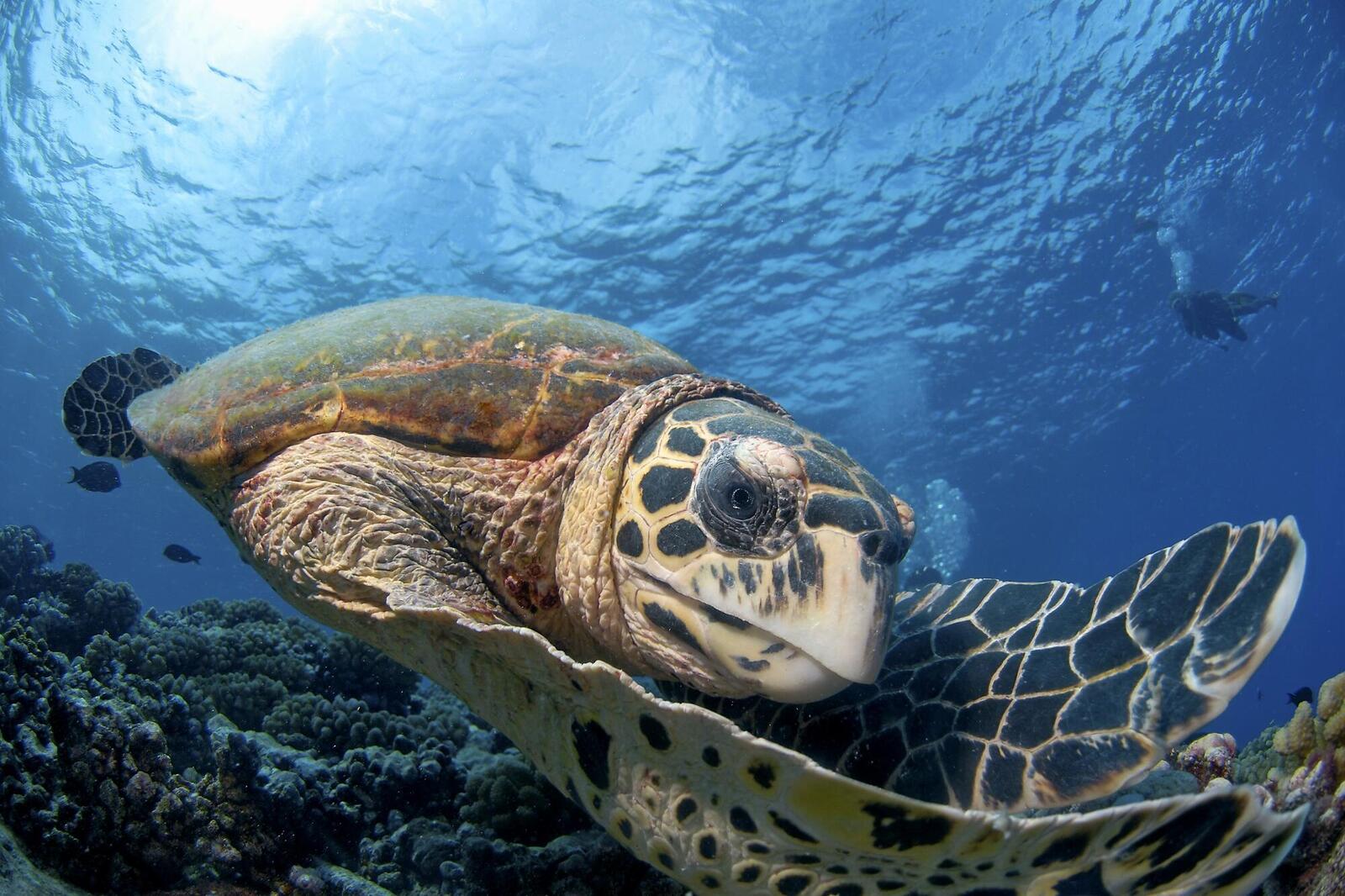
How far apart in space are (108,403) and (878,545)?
5.19 metres

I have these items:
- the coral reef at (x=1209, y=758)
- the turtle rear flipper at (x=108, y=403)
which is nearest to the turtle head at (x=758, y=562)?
the coral reef at (x=1209, y=758)

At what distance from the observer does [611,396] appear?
2824 mm

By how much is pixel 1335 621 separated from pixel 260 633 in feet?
328

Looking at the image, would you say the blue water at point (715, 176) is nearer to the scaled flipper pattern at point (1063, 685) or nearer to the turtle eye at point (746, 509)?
the turtle eye at point (746, 509)

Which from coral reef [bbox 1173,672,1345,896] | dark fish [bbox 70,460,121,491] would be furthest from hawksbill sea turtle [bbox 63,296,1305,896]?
dark fish [bbox 70,460,121,491]

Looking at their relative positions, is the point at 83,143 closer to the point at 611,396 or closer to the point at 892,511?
the point at 611,396

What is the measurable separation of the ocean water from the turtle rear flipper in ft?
40.4

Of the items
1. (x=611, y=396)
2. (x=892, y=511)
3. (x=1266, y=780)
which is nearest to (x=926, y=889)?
(x=892, y=511)

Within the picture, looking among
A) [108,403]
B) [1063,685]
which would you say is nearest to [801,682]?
[1063,685]

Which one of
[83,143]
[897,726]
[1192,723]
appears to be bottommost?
[1192,723]

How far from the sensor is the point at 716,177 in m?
15.4

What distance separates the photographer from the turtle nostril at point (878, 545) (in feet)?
6.00

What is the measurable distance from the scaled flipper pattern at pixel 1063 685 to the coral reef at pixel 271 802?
0.76 m

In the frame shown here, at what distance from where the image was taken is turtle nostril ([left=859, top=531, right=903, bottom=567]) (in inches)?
72.0
